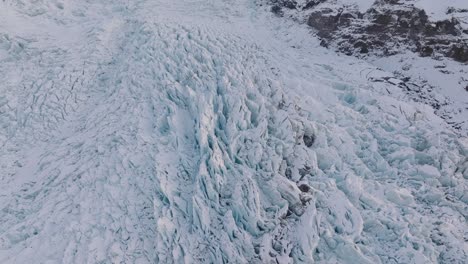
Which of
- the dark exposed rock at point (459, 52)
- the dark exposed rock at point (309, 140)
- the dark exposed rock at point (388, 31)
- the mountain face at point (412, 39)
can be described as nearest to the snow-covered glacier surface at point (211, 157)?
the dark exposed rock at point (309, 140)

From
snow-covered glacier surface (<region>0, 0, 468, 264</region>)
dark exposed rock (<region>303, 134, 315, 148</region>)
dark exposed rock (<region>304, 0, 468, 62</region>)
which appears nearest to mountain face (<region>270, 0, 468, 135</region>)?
dark exposed rock (<region>304, 0, 468, 62</region>)

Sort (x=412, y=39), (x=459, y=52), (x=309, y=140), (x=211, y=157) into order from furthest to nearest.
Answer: (x=412, y=39)
(x=459, y=52)
(x=309, y=140)
(x=211, y=157)

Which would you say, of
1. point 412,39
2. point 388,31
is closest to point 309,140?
point 412,39

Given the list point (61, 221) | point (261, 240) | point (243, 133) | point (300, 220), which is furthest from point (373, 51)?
point (61, 221)

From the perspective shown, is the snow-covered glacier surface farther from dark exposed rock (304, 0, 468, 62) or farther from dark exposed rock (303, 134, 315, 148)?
→ dark exposed rock (304, 0, 468, 62)

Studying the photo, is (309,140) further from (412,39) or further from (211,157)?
(412,39)

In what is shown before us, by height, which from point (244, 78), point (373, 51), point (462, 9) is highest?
point (462, 9)

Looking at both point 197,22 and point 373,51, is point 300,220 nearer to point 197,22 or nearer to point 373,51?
point 373,51

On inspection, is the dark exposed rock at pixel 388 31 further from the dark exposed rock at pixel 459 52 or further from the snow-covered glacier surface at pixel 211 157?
the snow-covered glacier surface at pixel 211 157

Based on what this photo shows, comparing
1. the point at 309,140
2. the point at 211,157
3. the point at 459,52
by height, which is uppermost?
the point at 459,52
